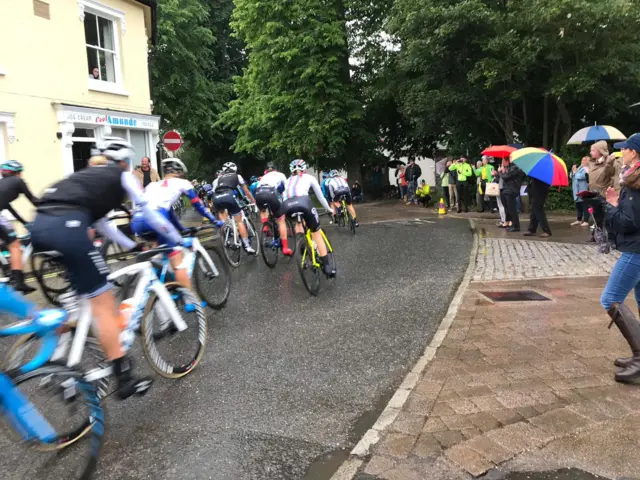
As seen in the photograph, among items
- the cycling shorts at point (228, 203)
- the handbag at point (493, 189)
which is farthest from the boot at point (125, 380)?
the handbag at point (493, 189)

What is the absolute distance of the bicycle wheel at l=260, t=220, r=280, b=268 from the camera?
933cm

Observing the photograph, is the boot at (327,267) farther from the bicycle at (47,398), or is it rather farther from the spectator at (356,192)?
the spectator at (356,192)

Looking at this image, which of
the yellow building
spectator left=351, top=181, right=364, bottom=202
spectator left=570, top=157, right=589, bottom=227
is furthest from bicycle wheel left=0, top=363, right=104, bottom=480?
spectator left=351, top=181, right=364, bottom=202

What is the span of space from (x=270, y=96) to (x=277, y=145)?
90.0 inches

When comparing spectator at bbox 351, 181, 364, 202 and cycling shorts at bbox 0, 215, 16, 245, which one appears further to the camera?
spectator at bbox 351, 181, 364, 202

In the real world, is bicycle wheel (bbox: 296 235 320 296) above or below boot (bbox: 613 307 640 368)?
above

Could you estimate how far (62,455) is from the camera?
3297 mm

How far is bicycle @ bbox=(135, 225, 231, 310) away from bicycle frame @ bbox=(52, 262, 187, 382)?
48.6 inches

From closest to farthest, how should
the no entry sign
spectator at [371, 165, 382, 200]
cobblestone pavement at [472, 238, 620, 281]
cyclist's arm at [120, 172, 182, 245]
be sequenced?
cyclist's arm at [120, 172, 182, 245], cobblestone pavement at [472, 238, 620, 281], the no entry sign, spectator at [371, 165, 382, 200]

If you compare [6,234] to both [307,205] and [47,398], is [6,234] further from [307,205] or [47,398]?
[47,398]

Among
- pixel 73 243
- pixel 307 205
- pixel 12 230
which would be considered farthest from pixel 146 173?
pixel 73 243

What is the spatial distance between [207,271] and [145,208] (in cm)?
201

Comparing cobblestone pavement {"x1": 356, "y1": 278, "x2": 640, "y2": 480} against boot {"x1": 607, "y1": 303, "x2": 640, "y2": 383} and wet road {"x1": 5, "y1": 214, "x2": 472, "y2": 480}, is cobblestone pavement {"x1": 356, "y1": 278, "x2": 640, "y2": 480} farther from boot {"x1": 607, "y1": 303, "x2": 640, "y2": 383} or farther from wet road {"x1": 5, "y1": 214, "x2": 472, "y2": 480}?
wet road {"x1": 5, "y1": 214, "x2": 472, "y2": 480}

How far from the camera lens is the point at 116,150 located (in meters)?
4.06
